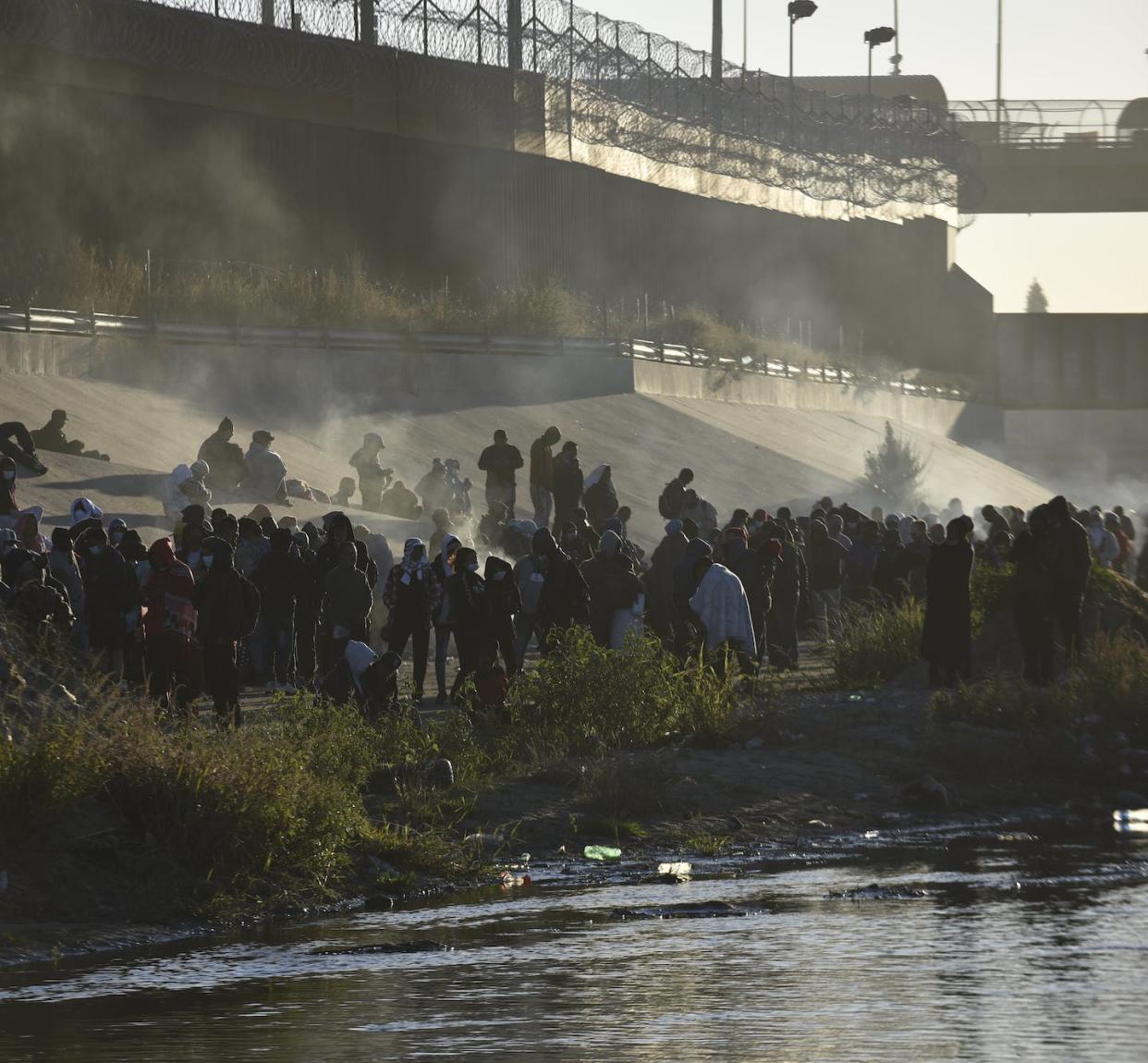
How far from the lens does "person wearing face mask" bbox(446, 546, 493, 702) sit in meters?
17.4

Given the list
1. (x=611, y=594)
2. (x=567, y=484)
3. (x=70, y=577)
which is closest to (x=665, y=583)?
(x=611, y=594)

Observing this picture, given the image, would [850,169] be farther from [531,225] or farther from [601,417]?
[601,417]

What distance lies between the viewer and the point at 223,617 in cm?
1481

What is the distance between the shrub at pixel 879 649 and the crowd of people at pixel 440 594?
0.38 metres

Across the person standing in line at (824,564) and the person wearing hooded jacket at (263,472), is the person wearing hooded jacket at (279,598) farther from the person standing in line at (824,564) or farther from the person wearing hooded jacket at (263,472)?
the person wearing hooded jacket at (263,472)

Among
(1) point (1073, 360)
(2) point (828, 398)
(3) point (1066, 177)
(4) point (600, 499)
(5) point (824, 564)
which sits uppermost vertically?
(3) point (1066, 177)

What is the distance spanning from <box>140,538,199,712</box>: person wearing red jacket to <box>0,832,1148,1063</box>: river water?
2863 mm

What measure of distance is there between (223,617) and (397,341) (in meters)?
26.4

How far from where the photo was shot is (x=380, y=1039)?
848 cm

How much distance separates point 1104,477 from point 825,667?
55.2m

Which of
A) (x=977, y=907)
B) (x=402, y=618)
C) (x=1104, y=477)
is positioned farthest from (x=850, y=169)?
(x=977, y=907)

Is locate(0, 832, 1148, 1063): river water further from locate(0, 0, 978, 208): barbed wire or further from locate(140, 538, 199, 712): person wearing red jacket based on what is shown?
locate(0, 0, 978, 208): barbed wire

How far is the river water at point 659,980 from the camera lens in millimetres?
8344

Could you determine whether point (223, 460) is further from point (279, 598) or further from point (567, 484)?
point (279, 598)
